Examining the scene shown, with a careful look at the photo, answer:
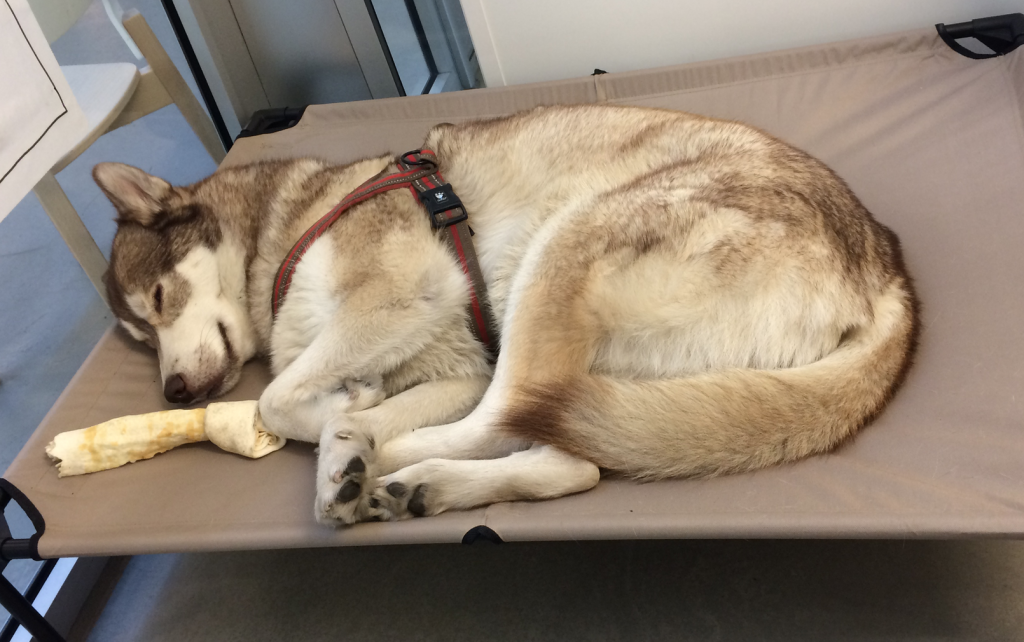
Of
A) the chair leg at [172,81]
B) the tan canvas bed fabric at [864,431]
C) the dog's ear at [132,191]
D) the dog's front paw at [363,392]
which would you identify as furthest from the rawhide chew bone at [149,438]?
the chair leg at [172,81]

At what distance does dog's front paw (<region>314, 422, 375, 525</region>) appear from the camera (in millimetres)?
1733

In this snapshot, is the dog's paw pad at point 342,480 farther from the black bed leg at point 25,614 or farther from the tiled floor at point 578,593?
the black bed leg at point 25,614

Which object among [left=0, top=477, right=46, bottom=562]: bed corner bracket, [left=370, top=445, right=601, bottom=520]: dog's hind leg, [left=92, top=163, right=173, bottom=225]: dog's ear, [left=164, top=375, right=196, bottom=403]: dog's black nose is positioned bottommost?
[left=370, top=445, right=601, bottom=520]: dog's hind leg

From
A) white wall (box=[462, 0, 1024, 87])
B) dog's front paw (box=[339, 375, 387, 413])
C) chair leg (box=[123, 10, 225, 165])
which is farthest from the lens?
chair leg (box=[123, 10, 225, 165])

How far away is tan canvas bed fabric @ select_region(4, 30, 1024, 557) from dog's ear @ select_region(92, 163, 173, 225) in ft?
1.54

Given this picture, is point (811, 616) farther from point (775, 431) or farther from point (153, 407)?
point (153, 407)

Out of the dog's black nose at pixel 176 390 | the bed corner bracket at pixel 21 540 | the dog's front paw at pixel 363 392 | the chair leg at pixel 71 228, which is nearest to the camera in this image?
the bed corner bracket at pixel 21 540

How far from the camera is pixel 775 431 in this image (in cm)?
161

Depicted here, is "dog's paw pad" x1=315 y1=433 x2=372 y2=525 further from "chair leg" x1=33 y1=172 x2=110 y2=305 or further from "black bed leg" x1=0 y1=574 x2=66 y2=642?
"chair leg" x1=33 y1=172 x2=110 y2=305

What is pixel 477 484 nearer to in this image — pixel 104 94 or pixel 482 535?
pixel 482 535

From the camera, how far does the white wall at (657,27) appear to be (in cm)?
305

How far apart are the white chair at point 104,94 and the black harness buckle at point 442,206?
1.36 meters

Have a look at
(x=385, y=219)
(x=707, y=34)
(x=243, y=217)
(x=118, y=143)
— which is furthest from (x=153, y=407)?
(x=707, y=34)

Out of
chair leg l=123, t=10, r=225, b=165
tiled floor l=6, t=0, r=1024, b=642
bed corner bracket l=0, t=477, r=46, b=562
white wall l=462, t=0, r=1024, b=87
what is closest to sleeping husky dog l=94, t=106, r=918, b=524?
bed corner bracket l=0, t=477, r=46, b=562
